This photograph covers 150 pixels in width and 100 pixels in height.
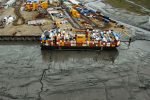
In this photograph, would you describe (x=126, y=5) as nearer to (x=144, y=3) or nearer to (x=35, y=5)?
→ (x=144, y=3)

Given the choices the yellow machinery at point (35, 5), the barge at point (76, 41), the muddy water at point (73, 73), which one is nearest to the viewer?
the muddy water at point (73, 73)

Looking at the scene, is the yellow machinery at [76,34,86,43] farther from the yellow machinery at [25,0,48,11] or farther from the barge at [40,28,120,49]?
the yellow machinery at [25,0,48,11]

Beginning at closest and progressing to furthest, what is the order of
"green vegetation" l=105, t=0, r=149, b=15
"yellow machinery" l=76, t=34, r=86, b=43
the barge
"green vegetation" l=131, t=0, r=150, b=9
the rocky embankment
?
the barge → "yellow machinery" l=76, t=34, r=86, b=43 → the rocky embankment → "green vegetation" l=105, t=0, r=149, b=15 → "green vegetation" l=131, t=0, r=150, b=9

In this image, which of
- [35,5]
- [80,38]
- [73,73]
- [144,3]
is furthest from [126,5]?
[73,73]

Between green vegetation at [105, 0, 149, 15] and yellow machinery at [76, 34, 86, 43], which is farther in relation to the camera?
green vegetation at [105, 0, 149, 15]

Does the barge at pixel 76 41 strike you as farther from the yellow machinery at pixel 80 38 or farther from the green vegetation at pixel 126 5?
the green vegetation at pixel 126 5

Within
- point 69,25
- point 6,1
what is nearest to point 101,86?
point 69,25

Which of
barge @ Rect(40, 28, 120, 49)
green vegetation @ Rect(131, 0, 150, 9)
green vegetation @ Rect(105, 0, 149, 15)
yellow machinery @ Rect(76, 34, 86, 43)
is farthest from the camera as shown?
green vegetation @ Rect(131, 0, 150, 9)

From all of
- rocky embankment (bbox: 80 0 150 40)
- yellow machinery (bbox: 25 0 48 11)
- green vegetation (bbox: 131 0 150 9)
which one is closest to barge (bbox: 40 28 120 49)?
rocky embankment (bbox: 80 0 150 40)

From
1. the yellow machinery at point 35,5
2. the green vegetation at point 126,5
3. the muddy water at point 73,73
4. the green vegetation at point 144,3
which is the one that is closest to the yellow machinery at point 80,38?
the muddy water at point 73,73
